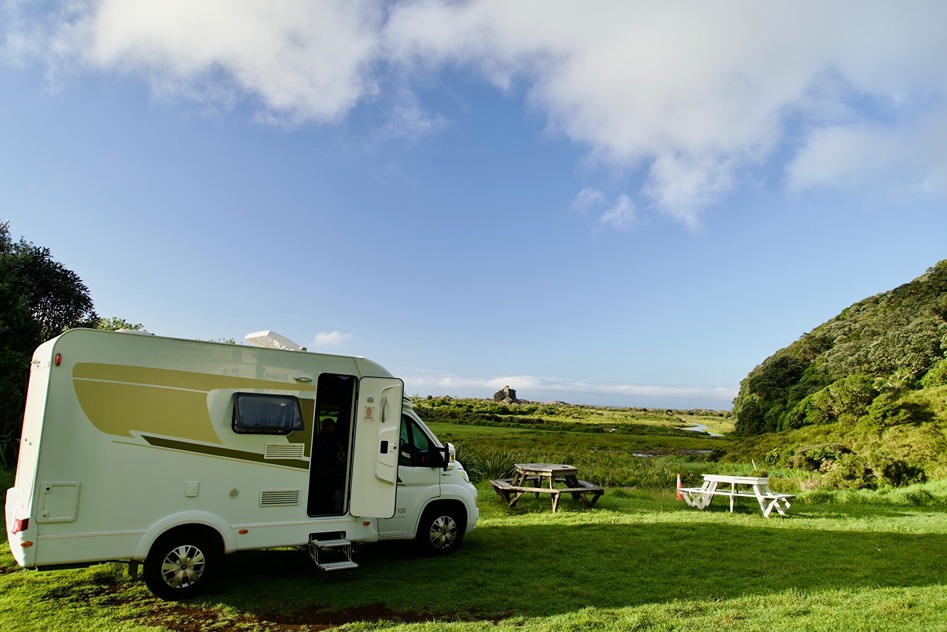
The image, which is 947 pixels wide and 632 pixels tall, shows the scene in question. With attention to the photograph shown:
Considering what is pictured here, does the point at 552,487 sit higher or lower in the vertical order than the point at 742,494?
lower

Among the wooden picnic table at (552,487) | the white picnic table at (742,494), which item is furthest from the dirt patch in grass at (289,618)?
the white picnic table at (742,494)

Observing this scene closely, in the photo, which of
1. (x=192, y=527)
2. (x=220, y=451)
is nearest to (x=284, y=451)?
(x=220, y=451)

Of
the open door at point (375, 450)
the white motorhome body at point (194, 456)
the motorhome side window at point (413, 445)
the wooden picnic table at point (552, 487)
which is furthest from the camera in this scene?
the wooden picnic table at point (552, 487)

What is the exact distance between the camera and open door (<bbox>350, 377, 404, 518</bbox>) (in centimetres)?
740

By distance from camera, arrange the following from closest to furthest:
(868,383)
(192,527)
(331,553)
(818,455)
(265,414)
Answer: (192,527), (265,414), (331,553), (818,455), (868,383)

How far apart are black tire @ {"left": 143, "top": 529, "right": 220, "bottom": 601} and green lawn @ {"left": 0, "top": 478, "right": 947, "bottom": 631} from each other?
0.18 m

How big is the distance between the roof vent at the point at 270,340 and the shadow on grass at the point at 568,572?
9.65 ft

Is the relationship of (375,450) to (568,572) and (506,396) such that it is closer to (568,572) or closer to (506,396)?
(568,572)

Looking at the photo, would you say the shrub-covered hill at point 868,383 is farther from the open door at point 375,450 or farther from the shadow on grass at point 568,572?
the open door at point 375,450

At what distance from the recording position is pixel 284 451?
6.98m

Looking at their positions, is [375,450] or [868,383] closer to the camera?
[375,450]

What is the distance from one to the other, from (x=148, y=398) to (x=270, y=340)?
68.2 inches

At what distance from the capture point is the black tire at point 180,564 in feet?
20.5

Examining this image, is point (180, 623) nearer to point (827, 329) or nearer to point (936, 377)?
point (936, 377)
